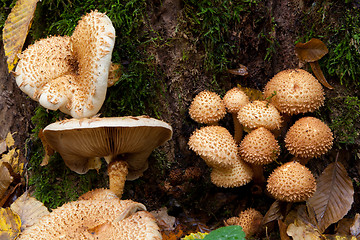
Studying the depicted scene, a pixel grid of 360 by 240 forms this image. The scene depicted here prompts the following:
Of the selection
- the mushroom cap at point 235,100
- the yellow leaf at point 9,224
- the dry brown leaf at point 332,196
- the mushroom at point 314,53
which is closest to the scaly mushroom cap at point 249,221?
the dry brown leaf at point 332,196

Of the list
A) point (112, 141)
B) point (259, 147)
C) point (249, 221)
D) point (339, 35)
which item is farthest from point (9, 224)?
point (339, 35)

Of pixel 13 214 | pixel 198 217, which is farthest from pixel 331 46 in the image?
pixel 13 214

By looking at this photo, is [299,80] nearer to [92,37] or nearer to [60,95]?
[92,37]

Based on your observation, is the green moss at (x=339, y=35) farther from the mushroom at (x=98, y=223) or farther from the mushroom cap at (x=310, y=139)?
the mushroom at (x=98, y=223)

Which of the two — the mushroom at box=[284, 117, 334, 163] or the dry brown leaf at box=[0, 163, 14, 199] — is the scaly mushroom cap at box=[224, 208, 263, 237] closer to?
the mushroom at box=[284, 117, 334, 163]

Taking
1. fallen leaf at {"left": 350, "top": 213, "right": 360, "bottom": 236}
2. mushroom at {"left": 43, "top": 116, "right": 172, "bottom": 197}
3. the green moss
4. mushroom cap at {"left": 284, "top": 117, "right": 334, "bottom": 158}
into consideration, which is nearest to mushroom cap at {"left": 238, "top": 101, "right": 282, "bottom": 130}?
mushroom cap at {"left": 284, "top": 117, "right": 334, "bottom": 158}

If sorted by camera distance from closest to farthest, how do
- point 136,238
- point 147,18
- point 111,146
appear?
point 136,238 → point 111,146 → point 147,18
